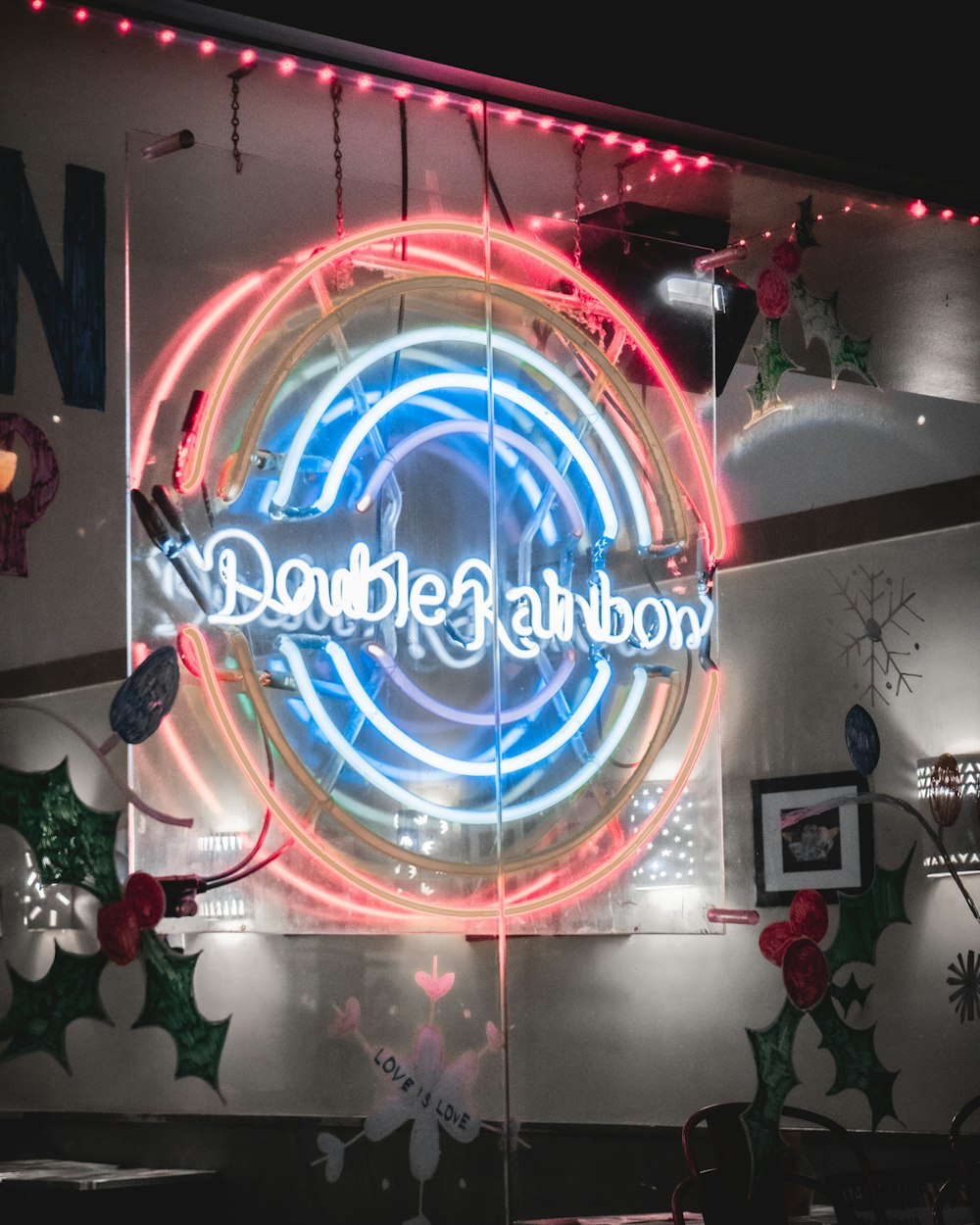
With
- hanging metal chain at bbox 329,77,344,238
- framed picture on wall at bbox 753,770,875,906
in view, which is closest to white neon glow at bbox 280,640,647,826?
framed picture on wall at bbox 753,770,875,906

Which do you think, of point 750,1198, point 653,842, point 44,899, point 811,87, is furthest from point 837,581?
point 44,899

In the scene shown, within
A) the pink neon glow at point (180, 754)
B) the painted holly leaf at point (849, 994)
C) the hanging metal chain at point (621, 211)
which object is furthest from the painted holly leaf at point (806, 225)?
the pink neon glow at point (180, 754)

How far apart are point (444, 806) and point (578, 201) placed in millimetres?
1530

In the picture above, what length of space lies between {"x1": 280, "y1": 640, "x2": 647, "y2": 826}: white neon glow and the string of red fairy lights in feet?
3.91

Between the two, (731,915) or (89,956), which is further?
(731,915)

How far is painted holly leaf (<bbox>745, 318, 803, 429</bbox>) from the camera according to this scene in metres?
4.28

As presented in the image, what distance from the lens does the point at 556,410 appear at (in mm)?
3910

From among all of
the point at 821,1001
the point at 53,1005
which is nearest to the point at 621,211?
the point at 821,1001

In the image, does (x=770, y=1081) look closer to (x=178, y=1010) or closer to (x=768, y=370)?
(x=178, y=1010)

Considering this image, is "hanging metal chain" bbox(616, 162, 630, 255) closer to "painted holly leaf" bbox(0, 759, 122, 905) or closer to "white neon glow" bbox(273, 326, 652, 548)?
"white neon glow" bbox(273, 326, 652, 548)

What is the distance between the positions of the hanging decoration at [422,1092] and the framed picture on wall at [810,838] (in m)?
0.94

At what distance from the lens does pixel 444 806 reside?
3590mm

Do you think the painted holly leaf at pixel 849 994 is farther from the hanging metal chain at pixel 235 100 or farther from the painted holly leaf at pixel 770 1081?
the hanging metal chain at pixel 235 100

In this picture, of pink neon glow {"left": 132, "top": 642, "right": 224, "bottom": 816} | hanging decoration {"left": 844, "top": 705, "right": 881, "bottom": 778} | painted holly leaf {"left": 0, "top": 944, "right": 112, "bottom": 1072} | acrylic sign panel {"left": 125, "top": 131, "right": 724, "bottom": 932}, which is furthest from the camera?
hanging decoration {"left": 844, "top": 705, "right": 881, "bottom": 778}
